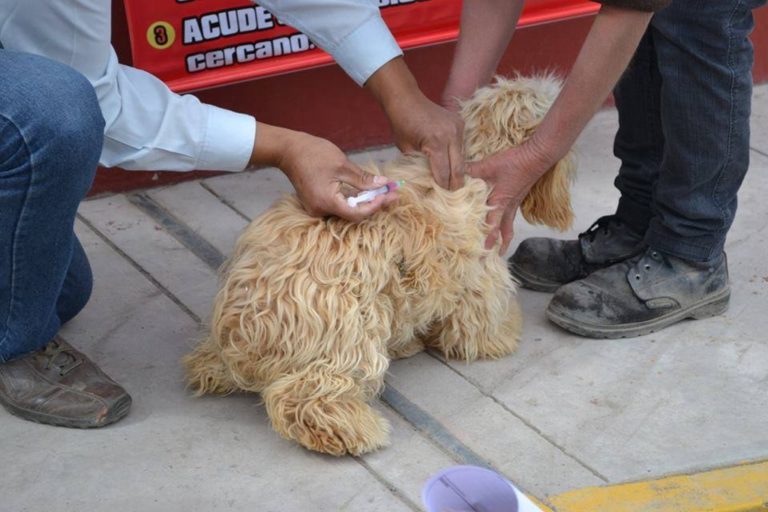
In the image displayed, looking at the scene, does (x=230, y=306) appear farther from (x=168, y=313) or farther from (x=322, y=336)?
(x=168, y=313)

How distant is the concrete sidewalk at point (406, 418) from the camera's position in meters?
2.64

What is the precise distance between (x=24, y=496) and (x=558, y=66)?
9.29ft

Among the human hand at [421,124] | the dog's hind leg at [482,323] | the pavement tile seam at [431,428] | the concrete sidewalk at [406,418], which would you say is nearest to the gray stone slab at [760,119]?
the concrete sidewalk at [406,418]

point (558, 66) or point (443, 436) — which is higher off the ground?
point (558, 66)

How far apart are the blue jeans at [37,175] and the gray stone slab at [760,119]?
2.82 metres

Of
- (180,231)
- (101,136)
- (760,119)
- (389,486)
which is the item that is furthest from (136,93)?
(760,119)

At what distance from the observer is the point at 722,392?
Result: 3.07 metres

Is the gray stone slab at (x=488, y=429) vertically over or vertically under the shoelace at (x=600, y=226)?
under

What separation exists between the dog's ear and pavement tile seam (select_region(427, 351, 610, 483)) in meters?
0.48

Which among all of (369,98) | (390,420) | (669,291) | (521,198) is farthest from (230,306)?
(369,98)

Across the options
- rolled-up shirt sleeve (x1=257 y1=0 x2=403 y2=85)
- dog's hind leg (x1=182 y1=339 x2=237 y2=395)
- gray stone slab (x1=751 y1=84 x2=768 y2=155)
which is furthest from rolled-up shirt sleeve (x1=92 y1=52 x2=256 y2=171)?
gray stone slab (x1=751 y1=84 x2=768 y2=155)

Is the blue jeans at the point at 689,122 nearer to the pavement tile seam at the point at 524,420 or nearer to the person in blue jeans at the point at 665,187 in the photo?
the person in blue jeans at the point at 665,187

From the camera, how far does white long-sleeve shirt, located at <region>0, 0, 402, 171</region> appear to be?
8.71 ft

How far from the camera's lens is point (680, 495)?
268 cm
